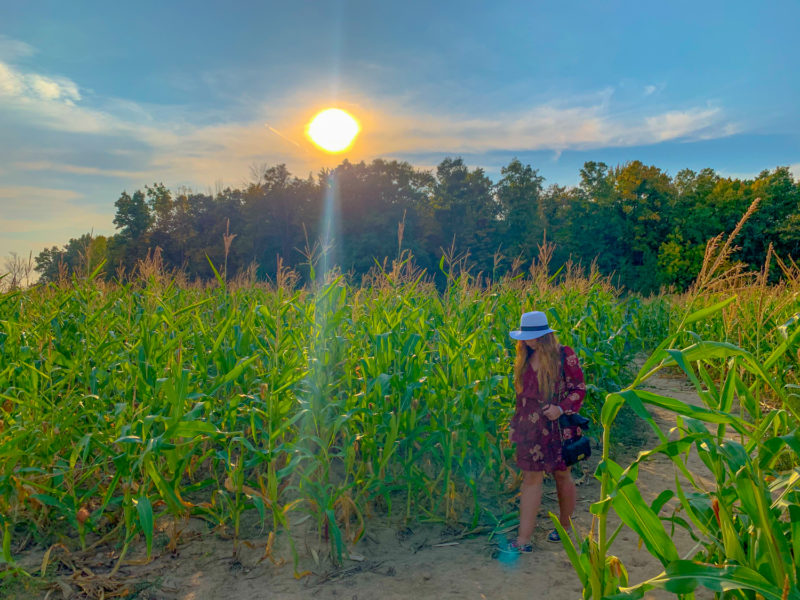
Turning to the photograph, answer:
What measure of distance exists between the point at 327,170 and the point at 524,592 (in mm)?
41103

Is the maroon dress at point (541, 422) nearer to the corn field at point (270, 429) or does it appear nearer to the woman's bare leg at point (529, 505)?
the woman's bare leg at point (529, 505)

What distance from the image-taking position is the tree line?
119 ft

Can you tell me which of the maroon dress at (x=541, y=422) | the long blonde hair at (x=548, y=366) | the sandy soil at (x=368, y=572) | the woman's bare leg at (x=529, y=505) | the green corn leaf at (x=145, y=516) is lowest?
the sandy soil at (x=368, y=572)

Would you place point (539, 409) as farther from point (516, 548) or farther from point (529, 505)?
point (516, 548)

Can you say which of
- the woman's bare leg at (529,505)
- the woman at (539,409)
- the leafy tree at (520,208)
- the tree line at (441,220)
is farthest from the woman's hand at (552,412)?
the leafy tree at (520,208)

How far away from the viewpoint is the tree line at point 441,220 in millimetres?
36125

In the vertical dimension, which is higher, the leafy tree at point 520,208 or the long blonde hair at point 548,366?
the leafy tree at point 520,208

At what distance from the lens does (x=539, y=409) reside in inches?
145

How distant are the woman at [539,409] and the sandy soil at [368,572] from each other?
0.92ft

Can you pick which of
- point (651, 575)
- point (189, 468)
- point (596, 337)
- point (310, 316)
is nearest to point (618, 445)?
point (596, 337)

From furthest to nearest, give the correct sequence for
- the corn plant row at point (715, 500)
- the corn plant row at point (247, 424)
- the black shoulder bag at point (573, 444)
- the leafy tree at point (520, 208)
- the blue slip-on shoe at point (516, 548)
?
the leafy tree at point (520, 208) → the black shoulder bag at point (573, 444) → the blue slip-on shoe at point (516, 548) → the corn plant row at point (247, 424) → the corn plant row at point (715, 500)

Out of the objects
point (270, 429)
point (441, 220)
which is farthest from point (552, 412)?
point (441, 220)

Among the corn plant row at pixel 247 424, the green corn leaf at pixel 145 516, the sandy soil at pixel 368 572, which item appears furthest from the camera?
the corn plant row at pixel 247 424

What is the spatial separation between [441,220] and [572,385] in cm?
3782
